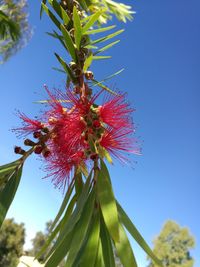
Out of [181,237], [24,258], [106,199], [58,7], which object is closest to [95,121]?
[106,199]

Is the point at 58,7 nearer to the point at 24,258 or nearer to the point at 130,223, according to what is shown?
the point at 130,223

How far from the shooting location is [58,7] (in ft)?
4.26

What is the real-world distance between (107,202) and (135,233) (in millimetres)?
109

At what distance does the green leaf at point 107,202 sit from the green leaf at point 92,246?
6 centimetres

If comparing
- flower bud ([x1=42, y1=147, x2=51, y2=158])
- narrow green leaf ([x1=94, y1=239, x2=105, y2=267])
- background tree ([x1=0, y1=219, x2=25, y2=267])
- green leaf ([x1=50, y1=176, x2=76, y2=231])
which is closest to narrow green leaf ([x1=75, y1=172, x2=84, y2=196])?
green leaf ([x1=50, y1=176, x2=76, y2=231])

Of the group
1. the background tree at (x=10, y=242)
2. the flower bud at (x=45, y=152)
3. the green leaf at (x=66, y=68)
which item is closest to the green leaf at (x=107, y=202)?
the flower bud at (x=45, y=152)

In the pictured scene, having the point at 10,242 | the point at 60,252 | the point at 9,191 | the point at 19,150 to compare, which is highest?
the point at 10,242

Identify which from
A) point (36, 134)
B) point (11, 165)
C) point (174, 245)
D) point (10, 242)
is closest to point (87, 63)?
point (36, 134)

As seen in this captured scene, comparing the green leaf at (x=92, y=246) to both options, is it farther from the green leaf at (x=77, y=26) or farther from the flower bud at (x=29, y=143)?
the green leaf at (x=77, y=26)

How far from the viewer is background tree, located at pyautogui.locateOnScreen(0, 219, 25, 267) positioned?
14727mm

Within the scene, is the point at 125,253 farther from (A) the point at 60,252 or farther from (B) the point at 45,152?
(B) the point at 45,152

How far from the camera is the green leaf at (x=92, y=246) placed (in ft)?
2.50

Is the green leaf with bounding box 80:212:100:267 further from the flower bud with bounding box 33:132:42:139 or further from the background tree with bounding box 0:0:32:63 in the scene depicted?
the background tree with bounding box 0:0:32:63

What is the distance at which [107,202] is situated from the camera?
809mm
